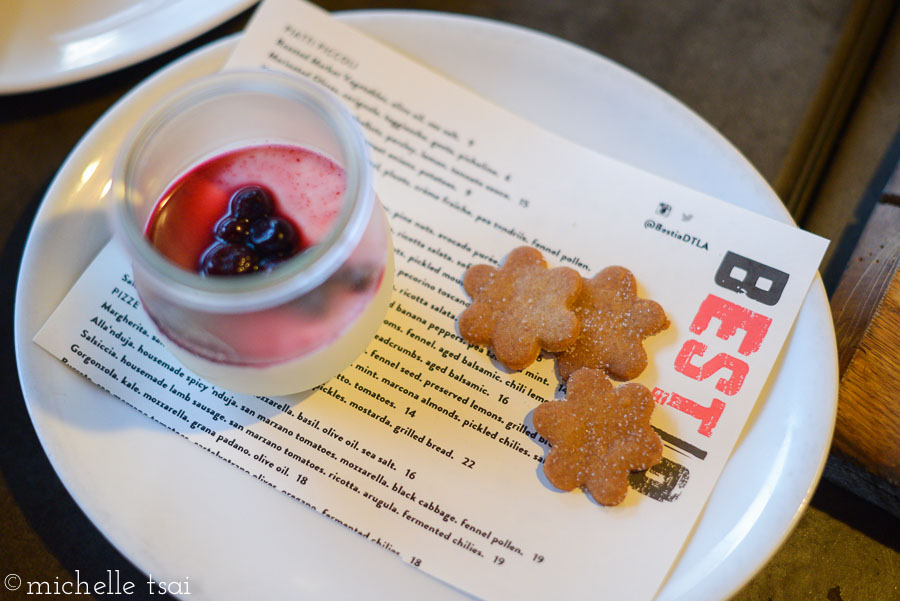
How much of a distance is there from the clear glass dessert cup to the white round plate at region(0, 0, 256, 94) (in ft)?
0.75

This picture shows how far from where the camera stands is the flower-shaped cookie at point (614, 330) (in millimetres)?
625

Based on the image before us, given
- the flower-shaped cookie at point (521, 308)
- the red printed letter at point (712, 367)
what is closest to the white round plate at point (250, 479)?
the red printed letter at point (712, 367)

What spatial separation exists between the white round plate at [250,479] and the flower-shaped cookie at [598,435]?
8cm

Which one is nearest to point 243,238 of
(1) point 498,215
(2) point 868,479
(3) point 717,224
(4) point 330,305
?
(4) point 330,305

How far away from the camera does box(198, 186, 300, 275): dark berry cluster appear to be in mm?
526

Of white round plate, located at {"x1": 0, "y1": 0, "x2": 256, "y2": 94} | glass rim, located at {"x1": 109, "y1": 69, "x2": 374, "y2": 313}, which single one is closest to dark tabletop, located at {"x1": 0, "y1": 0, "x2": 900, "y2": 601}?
white round plate, located at {"x1": 0, "y1": 0, "x2": 256, "y2": 94}

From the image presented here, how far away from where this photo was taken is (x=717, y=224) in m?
0.67

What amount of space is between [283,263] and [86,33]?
1.54ft

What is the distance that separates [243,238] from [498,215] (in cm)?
26

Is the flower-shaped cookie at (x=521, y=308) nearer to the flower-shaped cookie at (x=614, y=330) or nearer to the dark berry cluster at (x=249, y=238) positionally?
the flower-shaped cookie at (x=614, y=330)

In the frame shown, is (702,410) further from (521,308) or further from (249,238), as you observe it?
(249,238)

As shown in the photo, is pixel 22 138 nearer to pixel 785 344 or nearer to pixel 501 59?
pixel 501 59

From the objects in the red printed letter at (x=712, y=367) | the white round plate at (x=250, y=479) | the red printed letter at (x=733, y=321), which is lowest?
the white round plate at (x=250, y=479)

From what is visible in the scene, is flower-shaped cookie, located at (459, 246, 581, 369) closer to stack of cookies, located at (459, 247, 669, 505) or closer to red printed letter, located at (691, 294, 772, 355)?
stack of cookies, located at (459, 247, 669, 505)
